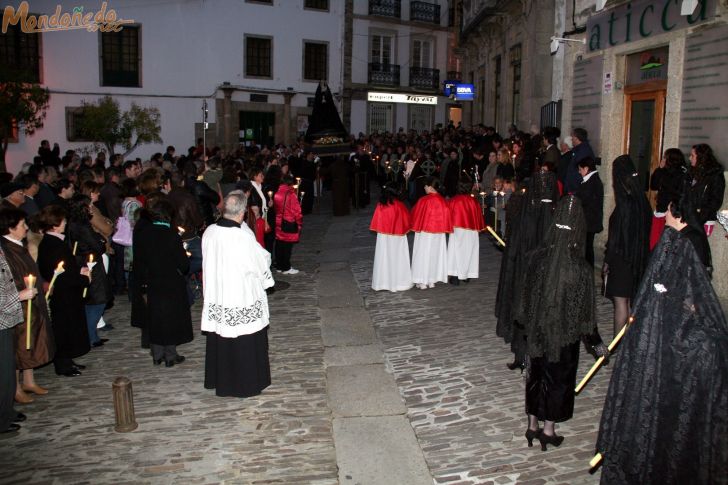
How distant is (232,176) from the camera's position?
37.0ft

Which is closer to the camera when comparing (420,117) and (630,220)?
(630,220)

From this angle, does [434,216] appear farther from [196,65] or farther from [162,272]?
[196,65]

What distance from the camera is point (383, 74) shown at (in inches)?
1438

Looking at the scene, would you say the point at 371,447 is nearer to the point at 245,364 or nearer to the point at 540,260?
the point at 245,364

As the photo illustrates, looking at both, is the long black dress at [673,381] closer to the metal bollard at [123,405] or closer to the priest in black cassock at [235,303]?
the priest in black cassock at [235,303]

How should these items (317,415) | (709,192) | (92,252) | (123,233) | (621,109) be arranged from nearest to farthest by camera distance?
(317,415), (92,252), (709,192), (123,233), (621,109)

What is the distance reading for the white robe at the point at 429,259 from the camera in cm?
1031

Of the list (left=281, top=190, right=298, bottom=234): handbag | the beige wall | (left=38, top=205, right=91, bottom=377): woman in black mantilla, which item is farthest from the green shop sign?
(left=38, top=205, right=91, bottom=377): woman in black mantilla

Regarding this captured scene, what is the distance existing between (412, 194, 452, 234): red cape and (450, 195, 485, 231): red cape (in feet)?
0.56

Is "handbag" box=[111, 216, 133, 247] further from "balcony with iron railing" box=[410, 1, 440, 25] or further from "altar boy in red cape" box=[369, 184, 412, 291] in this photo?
"balcony with iron railing" box=[410, 1, 440, 25]

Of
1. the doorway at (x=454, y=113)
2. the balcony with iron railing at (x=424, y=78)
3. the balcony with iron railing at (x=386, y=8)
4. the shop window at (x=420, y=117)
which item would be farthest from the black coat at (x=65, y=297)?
the doorway at (x=454, y=113)

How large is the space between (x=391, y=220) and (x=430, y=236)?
709mm

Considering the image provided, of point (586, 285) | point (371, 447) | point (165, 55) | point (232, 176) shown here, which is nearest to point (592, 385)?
point (586, 285)

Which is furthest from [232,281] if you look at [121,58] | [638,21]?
[121,58]
